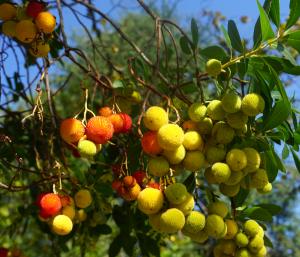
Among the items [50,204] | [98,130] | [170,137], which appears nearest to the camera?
[170,137]

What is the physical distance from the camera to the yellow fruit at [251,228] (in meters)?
1.13

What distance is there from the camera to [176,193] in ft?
3.21

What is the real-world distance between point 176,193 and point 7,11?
73 centimetres

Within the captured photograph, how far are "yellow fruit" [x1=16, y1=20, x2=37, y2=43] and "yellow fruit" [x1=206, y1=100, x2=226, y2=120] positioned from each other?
0.55 metres

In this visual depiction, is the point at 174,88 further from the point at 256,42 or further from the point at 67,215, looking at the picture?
the point at 67,215

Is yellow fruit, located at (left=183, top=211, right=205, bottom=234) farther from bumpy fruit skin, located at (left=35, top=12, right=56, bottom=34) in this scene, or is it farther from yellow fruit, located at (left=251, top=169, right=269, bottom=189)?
bumpy fruit skin, located at (left=35, top=12, right=56, bottom=34)

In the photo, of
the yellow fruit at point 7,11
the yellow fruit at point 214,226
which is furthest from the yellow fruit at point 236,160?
the yellow fruit at point 7,11

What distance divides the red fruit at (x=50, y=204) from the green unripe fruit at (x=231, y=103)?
1.52ft

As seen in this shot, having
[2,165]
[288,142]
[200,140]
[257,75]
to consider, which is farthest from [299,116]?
[2,165]

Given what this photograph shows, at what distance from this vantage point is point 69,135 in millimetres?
1092

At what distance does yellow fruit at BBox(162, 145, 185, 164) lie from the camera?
3.25 feet

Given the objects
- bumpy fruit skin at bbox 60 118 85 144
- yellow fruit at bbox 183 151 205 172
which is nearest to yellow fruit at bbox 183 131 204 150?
yellow fruit at bbox 183 151 205 172

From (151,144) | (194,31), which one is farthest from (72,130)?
(194,31)

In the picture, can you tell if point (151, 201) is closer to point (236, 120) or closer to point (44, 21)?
point (236, 120)
